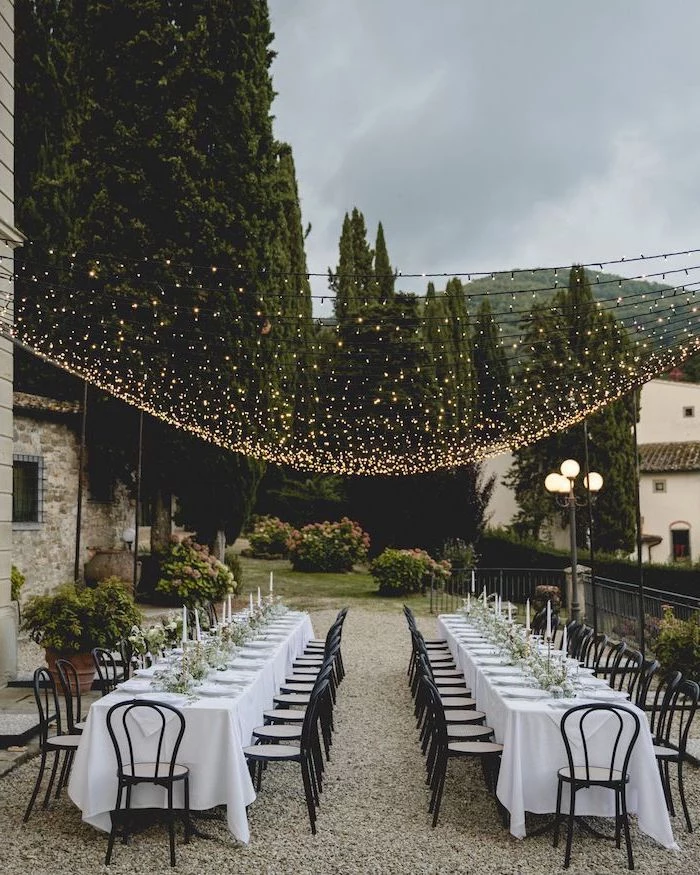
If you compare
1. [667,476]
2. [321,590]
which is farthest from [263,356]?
[667,476]

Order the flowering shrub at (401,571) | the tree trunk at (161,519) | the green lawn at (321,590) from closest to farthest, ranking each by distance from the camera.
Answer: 1. the tree trunk at (161,519)
2. the green lawn at (321,590)
3. the flowering shrub at (401,571)

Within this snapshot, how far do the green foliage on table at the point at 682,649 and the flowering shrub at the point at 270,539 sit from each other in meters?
19.7

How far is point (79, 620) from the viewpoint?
805cm

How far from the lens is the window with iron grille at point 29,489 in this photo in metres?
13.8

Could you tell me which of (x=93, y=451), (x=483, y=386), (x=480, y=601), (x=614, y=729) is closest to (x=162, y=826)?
(x=614, y=729)

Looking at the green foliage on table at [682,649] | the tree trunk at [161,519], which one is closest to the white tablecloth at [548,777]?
the green foliage on table at [682,649]

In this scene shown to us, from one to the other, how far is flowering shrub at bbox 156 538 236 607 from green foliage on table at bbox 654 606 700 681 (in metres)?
8.68

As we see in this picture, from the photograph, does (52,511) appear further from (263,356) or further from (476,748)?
(476,748)

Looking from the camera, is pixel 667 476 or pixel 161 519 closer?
pixel 161 519

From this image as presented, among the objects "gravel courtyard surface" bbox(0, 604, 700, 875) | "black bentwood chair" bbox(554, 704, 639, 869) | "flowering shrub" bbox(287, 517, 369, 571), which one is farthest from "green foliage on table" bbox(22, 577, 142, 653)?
"flowering shrub" bbox(287, 517, 369, 571)

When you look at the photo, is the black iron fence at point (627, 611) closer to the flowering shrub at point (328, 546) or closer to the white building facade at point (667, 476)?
the flowering shrub at point (328, 546)

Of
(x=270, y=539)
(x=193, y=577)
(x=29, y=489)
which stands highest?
(x=29, y=489)

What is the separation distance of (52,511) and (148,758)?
1036 cm

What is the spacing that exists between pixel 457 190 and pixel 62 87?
8.07 meters
